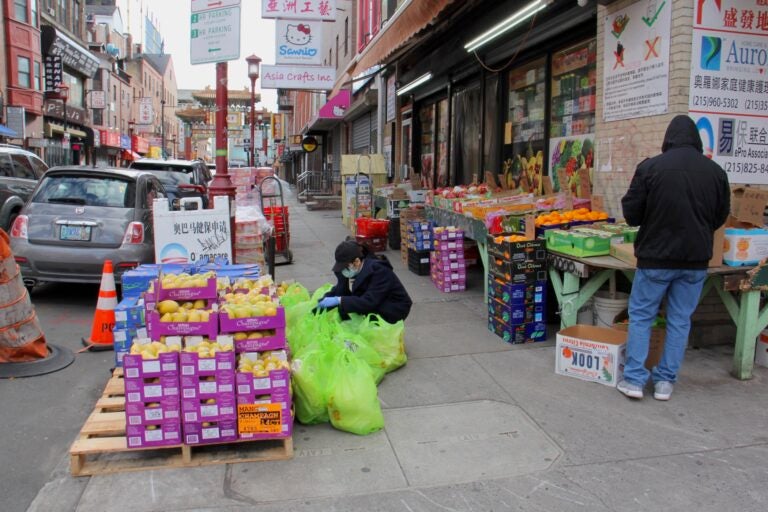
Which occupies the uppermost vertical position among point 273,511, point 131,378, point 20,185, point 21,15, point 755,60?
point 21,15

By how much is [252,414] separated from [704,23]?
510cm

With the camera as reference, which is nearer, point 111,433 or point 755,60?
point 111,433

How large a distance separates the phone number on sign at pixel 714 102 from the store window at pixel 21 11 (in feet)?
118

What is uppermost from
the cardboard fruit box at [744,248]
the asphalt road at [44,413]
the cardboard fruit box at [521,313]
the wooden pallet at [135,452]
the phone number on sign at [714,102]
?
the phone number on sign at [714,102]

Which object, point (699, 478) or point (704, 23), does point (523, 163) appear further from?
point (699, 478)

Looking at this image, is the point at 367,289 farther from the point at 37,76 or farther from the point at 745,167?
the point at 37,76

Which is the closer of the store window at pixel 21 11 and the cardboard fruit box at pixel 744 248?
the cardboard fruit box at pixel 744 248

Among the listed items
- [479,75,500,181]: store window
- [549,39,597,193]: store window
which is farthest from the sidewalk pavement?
[479,75,500,181]: store window

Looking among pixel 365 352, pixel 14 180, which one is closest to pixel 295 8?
pixel 14 180

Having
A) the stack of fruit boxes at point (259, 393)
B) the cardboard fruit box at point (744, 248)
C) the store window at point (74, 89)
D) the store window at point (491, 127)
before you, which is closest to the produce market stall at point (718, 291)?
the cardboard fruit box at point (744, 248)

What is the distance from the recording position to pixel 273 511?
320 centimetres

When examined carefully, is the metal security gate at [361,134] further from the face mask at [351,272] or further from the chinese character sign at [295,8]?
the face mask at [351,272]

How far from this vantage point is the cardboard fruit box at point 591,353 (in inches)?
189

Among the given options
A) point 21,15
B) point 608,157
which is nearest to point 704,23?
point 608,157
